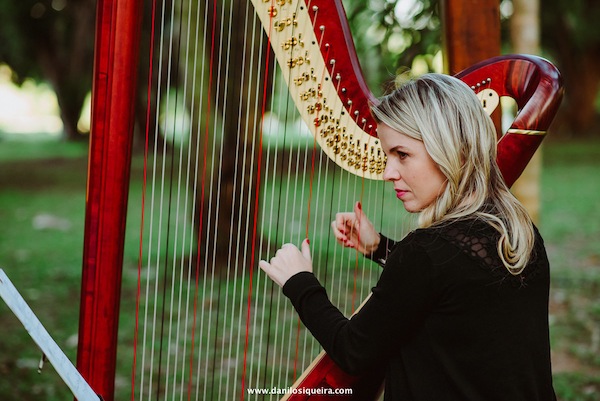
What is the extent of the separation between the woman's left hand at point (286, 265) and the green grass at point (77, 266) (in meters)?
0.44

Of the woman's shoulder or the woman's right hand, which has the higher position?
the woman's shoulder

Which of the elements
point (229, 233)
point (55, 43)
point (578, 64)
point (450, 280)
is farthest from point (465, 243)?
point (578, 64)


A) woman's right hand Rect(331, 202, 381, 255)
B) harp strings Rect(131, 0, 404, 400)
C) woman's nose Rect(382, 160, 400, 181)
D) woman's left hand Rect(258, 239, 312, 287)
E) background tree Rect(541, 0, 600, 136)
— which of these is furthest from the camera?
background tree Rect(541, 0, 600, 136)

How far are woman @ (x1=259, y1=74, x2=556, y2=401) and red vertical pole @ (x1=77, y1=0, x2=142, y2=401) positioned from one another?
467 millimetres

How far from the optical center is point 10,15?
13.0 meters

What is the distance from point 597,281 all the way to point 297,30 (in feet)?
15.5

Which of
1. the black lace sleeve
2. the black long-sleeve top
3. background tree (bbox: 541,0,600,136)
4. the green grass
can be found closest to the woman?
the black long-sleeve top

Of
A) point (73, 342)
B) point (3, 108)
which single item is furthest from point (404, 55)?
point (3, 108)

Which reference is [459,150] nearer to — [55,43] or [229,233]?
[229,233]

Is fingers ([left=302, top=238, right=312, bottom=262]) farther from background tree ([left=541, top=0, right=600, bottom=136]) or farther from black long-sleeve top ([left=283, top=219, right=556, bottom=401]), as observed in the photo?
background tree ([left=541, top=0, right=600, bottom=136])

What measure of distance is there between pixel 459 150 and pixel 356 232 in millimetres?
616

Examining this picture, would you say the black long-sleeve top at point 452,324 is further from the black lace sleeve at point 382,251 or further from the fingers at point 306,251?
the black lace sleeve at point 382,251

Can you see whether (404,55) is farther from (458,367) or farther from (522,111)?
(458,367)

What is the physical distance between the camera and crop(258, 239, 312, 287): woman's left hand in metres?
1.69
